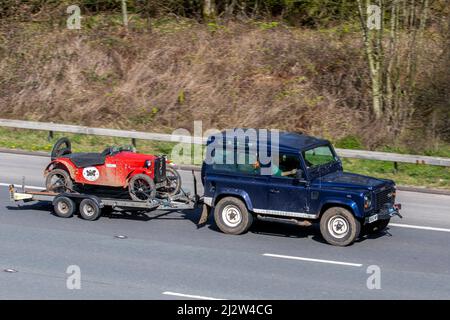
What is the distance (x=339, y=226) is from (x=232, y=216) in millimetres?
2011

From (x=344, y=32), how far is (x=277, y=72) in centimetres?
265

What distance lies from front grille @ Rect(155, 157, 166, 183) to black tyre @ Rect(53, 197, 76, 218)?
5.70ft

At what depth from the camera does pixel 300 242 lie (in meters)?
14.9

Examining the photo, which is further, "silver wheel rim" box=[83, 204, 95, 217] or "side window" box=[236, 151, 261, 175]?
"silver wheel rim" box=[83, 204, 95, 217]

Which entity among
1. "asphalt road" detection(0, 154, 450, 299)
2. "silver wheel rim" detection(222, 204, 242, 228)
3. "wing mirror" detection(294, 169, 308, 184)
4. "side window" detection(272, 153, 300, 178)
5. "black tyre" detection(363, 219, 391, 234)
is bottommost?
"asphalt road" detection(0, 154, 450, 299)

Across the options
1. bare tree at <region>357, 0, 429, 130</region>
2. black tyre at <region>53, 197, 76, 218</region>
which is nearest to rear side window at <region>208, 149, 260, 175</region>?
black tyre at <region>53, 197, 76, 218</region>

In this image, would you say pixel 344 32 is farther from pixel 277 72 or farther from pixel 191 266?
pixel 191 266

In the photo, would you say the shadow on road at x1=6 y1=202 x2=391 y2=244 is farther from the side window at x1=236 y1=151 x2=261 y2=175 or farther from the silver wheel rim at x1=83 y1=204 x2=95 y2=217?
the side window at x1=236 y1=151 x2=261 y2=175

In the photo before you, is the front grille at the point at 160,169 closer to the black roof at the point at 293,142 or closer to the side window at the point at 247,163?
the black roof at the point at 293,142

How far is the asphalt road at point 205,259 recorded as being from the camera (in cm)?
1231

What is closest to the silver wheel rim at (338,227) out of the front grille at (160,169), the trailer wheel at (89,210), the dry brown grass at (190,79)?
the front grille at (160,169)

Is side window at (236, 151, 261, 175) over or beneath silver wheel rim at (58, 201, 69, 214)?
over

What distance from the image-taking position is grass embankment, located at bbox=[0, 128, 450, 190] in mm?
19900

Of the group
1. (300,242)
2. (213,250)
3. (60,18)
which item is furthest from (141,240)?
(60,18)
